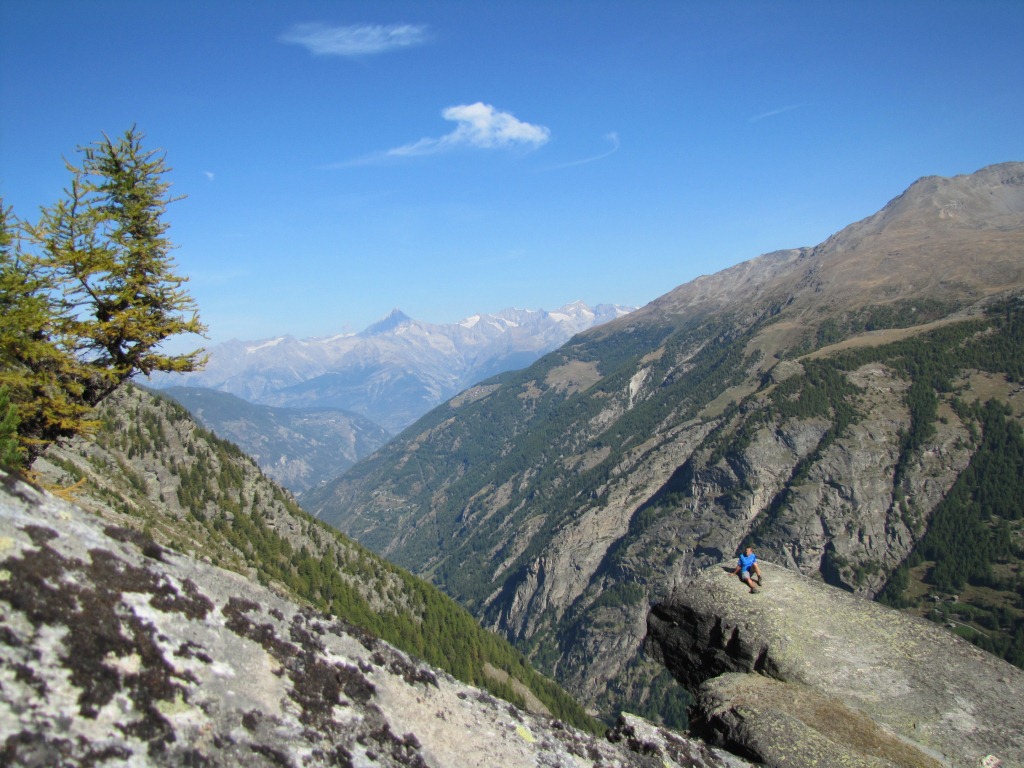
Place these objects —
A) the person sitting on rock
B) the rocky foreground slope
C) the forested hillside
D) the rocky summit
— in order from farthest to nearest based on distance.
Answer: the forested hillside, the person sitting on rock, the rocky summit, the rocky foreground slope

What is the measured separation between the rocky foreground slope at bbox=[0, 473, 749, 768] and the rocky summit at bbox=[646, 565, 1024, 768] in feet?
17.5

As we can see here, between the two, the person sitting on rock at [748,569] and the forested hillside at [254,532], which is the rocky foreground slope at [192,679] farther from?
the forested hillside at [254,532]

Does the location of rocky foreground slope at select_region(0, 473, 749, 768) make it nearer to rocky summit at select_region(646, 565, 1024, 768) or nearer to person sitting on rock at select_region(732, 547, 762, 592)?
rocky summit at select_region(646, 565, 1024, 768)

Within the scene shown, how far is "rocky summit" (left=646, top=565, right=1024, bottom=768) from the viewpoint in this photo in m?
21.8

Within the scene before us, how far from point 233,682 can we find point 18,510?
663 cm

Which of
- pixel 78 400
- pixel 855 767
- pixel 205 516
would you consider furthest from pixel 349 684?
pixel 205 516

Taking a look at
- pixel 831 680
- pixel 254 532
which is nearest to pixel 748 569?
pixel 831 680

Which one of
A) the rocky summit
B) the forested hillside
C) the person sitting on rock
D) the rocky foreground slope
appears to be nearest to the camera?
the rocky foreground slope

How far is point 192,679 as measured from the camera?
13.4 meters

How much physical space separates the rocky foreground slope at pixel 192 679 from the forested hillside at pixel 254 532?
203 ft

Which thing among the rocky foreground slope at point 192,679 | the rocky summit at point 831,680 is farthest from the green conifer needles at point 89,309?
the rocky summit at point 831,680

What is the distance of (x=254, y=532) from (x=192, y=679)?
120599mm

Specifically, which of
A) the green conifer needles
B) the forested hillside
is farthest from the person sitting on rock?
the forested hillside

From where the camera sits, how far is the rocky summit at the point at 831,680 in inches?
858
